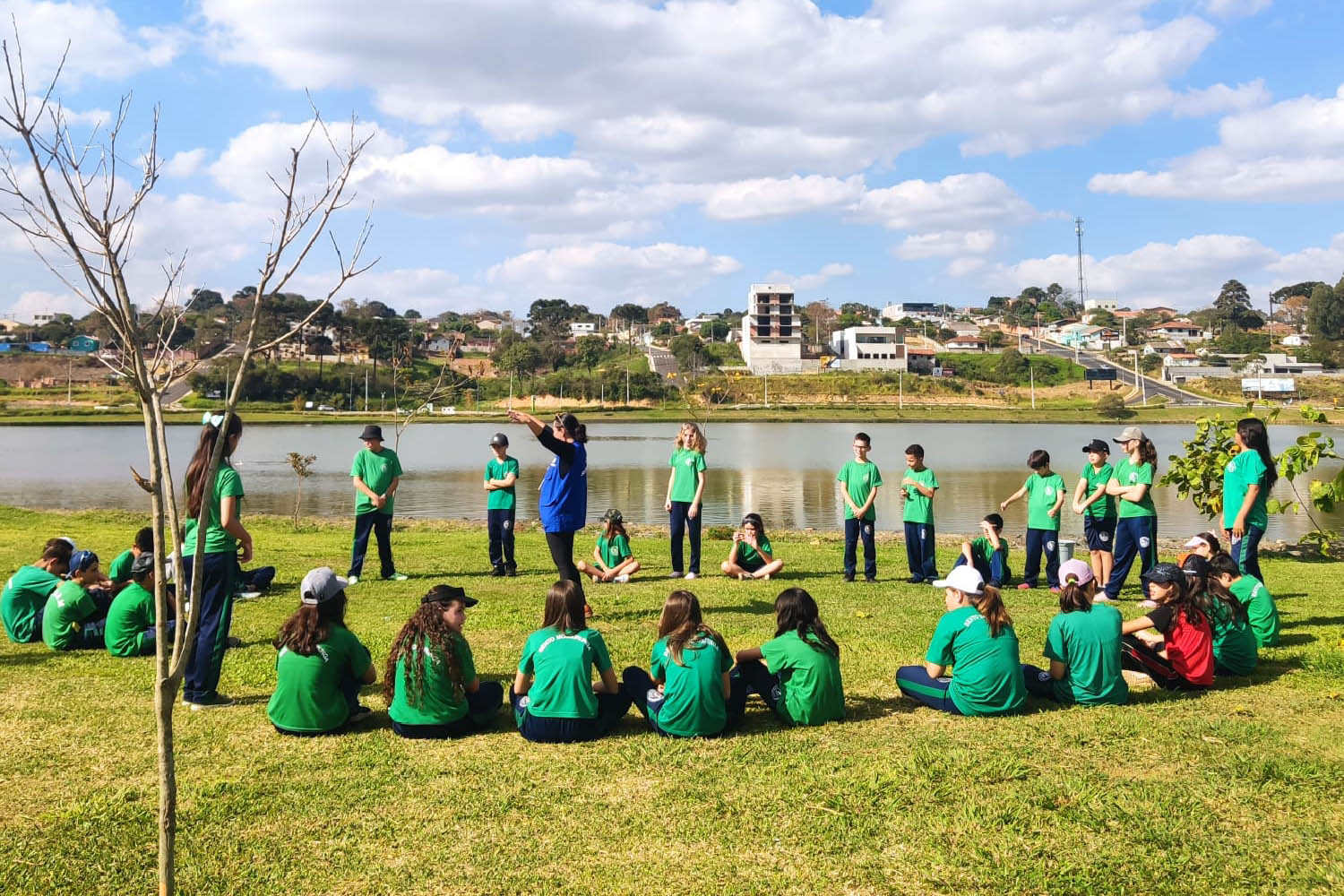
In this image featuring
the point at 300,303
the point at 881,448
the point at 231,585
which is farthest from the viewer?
the point at 300,303

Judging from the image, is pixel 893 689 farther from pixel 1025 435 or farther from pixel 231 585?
pixel 1025 435

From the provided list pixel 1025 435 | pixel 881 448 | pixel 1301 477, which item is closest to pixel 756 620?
pixel 1301 477

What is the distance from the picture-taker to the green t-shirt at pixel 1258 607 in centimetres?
746

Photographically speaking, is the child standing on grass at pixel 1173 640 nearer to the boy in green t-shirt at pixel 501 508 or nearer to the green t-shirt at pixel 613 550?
the green t-shirt at pixel 613 550

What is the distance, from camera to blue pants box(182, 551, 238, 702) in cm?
616

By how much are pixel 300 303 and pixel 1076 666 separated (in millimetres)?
103278

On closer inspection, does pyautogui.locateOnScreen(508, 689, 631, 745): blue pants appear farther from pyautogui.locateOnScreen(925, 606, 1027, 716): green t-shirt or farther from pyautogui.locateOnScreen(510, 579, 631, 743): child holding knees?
pyautogui.locateOnScreen(925, 606, 1027, 716): green t-shirt

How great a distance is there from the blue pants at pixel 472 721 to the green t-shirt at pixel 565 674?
0.35 m

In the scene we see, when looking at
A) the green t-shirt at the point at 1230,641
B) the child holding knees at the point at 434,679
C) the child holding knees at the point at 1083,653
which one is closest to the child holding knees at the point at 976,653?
the child holding knees at the point at 1083,653

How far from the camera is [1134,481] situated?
9867 mm

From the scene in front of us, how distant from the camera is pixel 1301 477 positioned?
31297mm

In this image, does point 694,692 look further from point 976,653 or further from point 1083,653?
point 1083,653

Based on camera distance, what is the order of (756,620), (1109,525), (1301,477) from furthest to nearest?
(1301,477), (1109,525), (756,620)

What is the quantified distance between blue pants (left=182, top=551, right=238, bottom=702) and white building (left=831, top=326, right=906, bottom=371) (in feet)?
390
